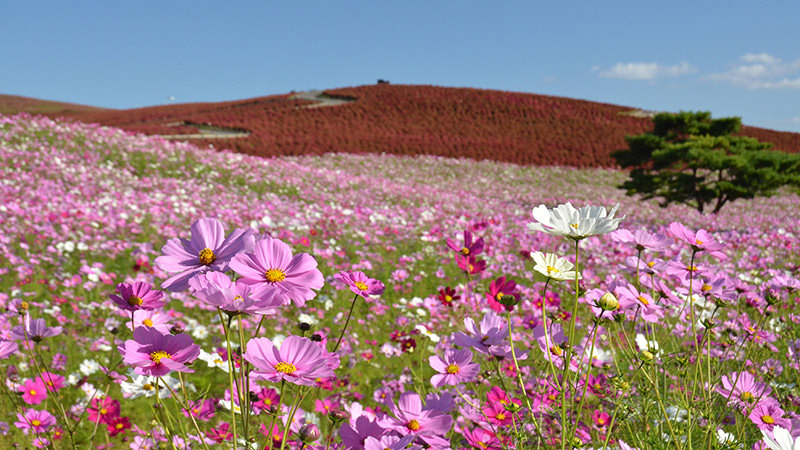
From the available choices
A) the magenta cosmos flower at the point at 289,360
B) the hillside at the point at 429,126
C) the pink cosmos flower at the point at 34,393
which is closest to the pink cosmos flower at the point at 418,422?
the magenta cosmos flower at the point at 289,360

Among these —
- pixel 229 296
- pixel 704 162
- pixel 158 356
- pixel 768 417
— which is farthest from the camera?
pixel 704 162

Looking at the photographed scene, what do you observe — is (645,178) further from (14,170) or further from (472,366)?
(14,170)

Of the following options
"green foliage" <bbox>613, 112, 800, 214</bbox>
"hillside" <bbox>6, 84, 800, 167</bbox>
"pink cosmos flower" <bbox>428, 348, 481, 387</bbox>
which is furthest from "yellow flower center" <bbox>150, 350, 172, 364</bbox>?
"hillside" <bbox>6, 84, 800, 167</bbox>

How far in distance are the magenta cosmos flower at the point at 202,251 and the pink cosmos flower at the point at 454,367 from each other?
0.61 meters

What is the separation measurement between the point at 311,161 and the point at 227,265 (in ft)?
60.6

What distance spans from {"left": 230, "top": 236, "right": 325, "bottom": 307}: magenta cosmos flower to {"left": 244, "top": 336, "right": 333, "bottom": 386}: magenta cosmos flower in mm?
87

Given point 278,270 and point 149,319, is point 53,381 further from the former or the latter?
point 278,270

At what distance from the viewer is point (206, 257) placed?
96 centimetres

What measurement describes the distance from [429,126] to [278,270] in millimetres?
29401

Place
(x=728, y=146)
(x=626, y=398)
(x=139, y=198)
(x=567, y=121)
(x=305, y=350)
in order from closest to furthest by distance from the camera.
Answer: (x=305, y=350), (x=626, y=398), (x=139, y=198), (x=728, y=146), (x=567, y=121)

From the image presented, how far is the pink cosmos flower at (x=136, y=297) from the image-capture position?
39.8 inches

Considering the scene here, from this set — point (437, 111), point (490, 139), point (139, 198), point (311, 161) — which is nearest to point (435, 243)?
point (139, 198)

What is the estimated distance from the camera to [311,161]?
18906 millimetres

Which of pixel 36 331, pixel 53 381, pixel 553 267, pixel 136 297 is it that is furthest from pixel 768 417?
pixel 53 381
